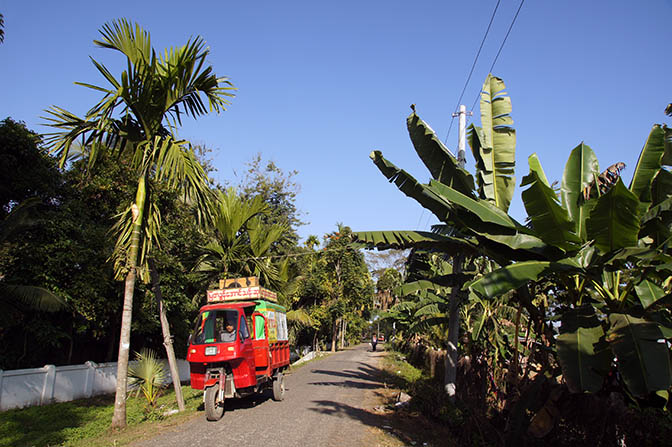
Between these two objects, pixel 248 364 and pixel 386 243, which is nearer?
pixel 386 243

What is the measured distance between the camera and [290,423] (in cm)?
866

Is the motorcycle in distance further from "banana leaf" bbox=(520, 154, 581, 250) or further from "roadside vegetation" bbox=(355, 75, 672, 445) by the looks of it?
"banana leaf" bbox=(520, 154, 581, 250)

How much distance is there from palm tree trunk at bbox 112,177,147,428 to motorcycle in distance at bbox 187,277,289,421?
1.40m

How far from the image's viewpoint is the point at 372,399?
12.2 m

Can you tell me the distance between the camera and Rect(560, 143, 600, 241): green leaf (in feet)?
20.5

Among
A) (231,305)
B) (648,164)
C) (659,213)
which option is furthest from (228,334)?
(648,164)

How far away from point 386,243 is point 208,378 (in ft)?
16.1

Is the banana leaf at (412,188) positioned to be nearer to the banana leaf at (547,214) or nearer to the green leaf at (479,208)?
the green leaf at (479,208)

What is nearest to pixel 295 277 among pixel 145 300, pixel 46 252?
pixel 145 300

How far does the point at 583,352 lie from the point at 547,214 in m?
1.67

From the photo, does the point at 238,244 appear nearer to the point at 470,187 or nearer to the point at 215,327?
the point at 215,327

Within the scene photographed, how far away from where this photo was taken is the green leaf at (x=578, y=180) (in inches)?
246

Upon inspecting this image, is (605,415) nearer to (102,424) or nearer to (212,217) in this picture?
(212,217)

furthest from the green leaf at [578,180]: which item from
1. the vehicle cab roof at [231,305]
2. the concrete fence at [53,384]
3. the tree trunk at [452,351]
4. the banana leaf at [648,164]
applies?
the concrete fence at [53,384]
